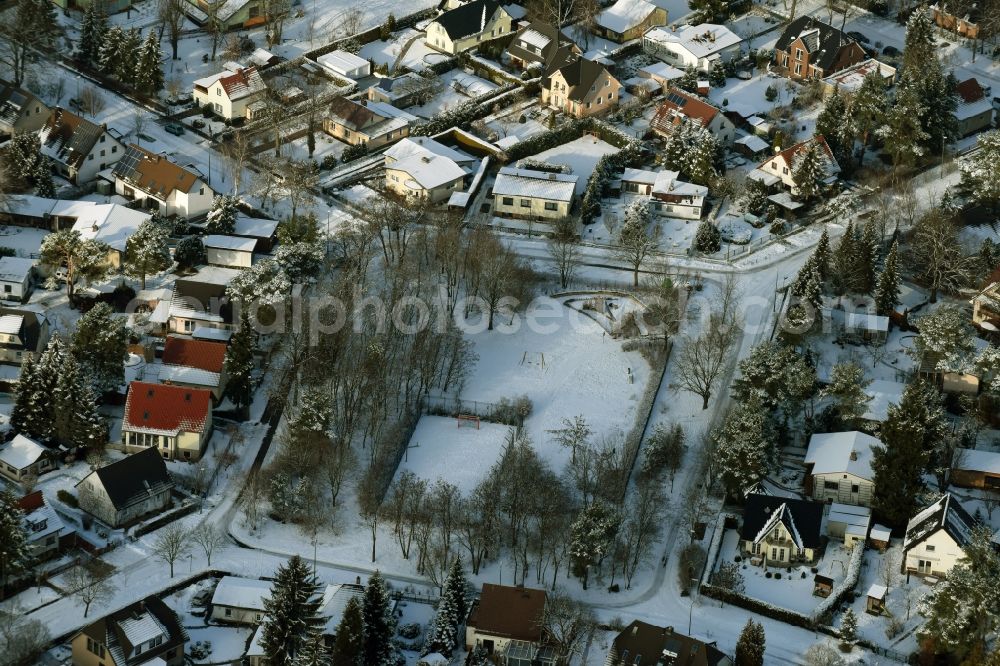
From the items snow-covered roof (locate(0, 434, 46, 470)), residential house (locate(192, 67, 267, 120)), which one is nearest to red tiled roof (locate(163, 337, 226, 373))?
snow-covered roof (locate(0, 434, 46, 470))

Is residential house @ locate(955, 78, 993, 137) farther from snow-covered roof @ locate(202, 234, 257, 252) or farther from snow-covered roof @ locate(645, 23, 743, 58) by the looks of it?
snow-covered roof @ locate(202, 234, 257, 252)

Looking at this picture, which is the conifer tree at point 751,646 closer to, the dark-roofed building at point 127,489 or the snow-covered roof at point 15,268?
the dark-roofed building at point 127,489

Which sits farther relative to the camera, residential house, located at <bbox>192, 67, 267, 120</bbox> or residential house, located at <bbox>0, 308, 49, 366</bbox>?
residential house, located at <bbox>192, 67, 267, 120</bbox>

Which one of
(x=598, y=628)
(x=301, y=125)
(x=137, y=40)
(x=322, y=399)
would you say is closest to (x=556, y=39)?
(x=301, y=125)

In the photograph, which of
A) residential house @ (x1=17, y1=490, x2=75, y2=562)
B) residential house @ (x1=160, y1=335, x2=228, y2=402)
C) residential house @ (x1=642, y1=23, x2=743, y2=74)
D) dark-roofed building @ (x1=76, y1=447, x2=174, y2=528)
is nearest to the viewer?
residential house @ (x1=17, y1=490, x2=75, y2=562)

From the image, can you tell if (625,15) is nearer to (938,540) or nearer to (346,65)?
(346,65)
